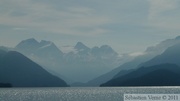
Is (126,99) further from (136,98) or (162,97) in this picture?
(162,97)

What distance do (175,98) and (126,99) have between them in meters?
5.02

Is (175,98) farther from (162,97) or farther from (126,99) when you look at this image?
(126,99)

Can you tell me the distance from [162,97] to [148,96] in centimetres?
151

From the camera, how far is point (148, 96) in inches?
1657

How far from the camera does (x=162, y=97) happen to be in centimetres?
4128

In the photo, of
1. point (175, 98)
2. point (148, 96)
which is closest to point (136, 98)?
point (148, 96)

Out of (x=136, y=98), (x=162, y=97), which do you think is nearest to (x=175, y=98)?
(x=162, y=97)

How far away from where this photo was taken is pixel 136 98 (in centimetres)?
4228

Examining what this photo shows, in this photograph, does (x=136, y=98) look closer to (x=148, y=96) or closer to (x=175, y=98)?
(x=148, y=96)

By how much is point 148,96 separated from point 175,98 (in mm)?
2674

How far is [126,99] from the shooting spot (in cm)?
4312

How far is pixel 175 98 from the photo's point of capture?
136 feet

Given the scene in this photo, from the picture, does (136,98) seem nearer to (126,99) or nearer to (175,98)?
(126,99)

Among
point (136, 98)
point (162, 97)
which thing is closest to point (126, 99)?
point (136, 98)
